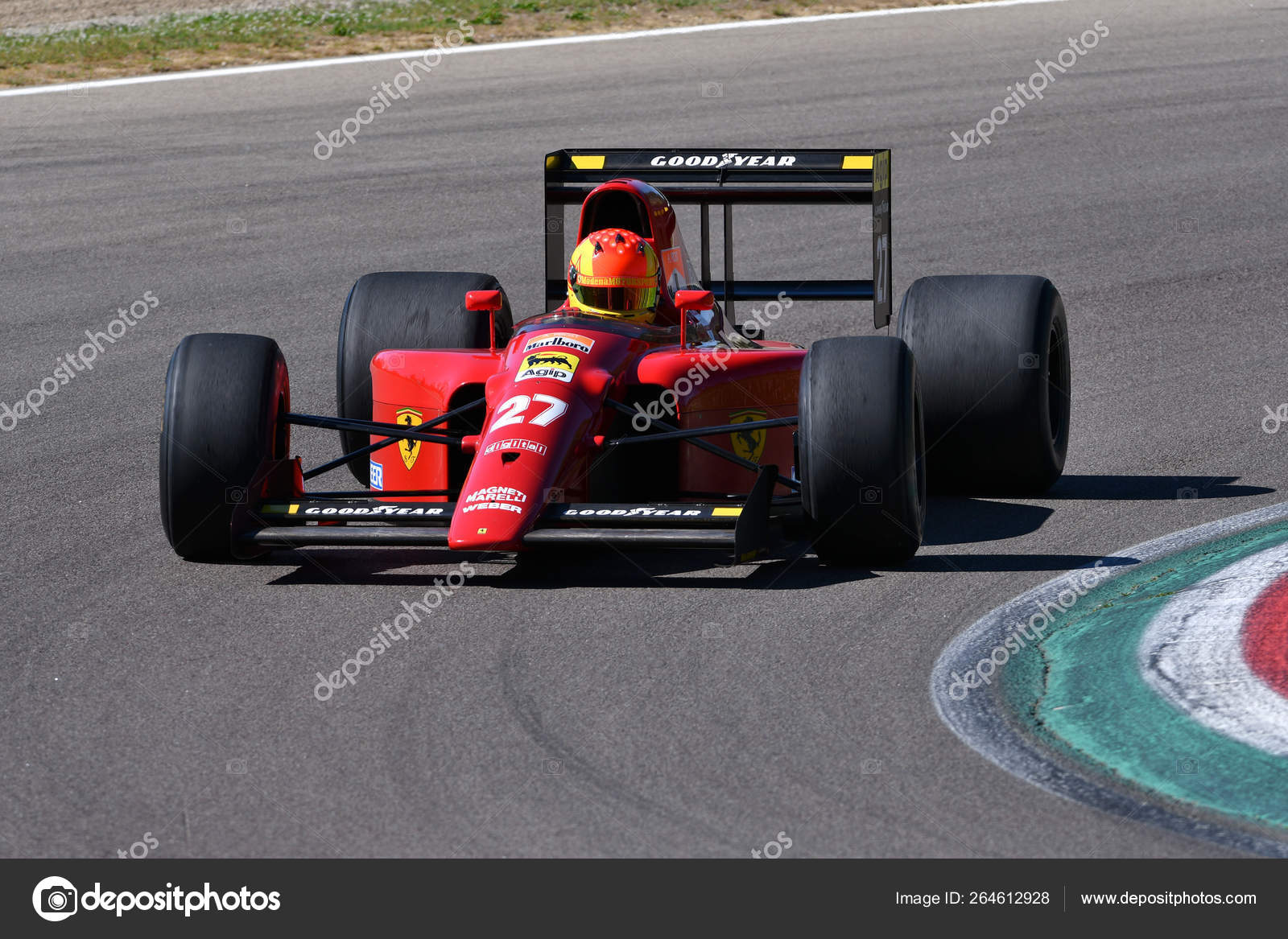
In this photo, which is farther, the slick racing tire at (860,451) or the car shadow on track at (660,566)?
the car shadow on track at (660,566)

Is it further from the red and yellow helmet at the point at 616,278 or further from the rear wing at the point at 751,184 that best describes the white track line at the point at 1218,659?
the red and yellow helmet at the point at 616,278

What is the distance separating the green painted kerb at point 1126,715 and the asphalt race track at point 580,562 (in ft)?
1.05

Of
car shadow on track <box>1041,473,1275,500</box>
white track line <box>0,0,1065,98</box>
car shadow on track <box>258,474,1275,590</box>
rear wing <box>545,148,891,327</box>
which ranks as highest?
white track line <box>0,0,1065,98</box>

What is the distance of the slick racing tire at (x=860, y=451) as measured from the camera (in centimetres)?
752

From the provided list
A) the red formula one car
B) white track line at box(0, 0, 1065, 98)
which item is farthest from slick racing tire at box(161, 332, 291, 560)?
white track line at box(0, 0, 1065, 98)

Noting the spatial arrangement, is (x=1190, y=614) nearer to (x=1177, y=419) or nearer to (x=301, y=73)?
(x=1177, y=419)

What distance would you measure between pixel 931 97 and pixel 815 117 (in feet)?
5.14

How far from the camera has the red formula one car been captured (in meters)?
7.55

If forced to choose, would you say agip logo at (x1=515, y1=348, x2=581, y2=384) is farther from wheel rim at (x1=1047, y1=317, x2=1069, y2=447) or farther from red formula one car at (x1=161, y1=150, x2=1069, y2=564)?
wheel rim at (x1=1047, y1=317, x2=1069, y2=447)

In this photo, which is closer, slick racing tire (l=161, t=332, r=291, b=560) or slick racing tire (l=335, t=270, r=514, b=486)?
slick racing tire (l=161, t=332, r=291, b=560)

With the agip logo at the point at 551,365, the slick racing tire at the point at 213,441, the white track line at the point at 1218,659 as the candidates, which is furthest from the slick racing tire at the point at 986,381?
the slick racing tire at the point at 213,441

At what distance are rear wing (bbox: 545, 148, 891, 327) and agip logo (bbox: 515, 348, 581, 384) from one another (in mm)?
1829
